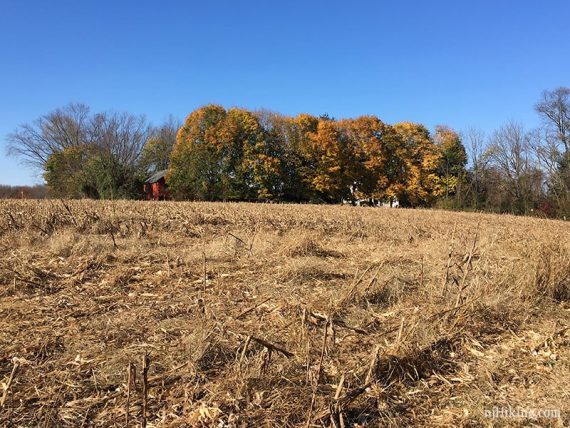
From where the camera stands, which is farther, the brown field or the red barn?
the red barn

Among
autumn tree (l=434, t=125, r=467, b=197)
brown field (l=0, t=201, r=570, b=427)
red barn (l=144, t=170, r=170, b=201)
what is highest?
autumn tree (l=434, t=125, r=467, b=197)

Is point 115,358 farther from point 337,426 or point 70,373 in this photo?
point 337,426

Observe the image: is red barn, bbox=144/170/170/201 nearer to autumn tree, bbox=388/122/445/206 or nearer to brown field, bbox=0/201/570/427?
autumn tree, bbox=388/122/445/206

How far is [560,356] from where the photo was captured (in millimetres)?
4078

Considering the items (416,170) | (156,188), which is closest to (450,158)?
(416,170)

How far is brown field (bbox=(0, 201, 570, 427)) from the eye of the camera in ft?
10.1

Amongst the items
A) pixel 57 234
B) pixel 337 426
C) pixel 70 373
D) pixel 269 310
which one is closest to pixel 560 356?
pixel 337 426

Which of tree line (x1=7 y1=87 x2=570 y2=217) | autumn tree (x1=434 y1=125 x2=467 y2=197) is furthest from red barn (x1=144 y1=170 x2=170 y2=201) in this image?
autumn tree (x1=434 y1=125 x2=467 y2=197)

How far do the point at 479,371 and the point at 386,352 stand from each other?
84 centimetres

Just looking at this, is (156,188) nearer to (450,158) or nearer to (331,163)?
(331,163)

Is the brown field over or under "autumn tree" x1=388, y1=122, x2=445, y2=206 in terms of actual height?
under

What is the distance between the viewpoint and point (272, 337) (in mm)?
4211

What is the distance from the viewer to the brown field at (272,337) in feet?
10.1

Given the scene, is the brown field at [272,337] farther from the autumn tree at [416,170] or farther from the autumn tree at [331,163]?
the autumn tree at [416,170]
